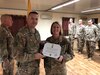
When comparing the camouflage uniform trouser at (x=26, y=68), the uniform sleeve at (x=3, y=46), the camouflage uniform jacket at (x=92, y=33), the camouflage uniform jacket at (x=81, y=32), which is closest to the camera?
the camouflage uniform trouser at (x=26, y=68)

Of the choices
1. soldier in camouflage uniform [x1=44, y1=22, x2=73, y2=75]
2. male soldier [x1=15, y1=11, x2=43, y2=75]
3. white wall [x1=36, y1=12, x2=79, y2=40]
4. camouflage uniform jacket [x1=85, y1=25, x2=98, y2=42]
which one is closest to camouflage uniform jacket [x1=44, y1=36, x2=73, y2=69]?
soldier in camouflage uniform [x1=44, y1=22, x2=73, y2=75]

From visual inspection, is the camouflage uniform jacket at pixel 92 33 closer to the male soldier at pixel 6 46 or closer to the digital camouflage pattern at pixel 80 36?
the digital camouflage pattern at pixel 80 36

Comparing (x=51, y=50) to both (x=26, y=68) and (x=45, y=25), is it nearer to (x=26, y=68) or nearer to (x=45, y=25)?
(x=26, y=68)

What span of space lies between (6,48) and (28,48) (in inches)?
45.5

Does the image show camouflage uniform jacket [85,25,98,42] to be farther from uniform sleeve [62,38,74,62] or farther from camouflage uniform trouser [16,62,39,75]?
camouflage uniform trouser [16,62,39,75]

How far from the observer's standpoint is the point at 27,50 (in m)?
1.93

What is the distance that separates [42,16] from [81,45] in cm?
396

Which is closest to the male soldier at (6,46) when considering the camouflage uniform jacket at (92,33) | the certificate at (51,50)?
the certificate at (51,50)

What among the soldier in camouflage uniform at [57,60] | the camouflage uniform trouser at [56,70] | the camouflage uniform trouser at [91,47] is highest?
the soldier in camouflage uniform at [57,60]

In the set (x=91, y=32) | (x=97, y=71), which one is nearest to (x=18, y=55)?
(x=97, y=71)

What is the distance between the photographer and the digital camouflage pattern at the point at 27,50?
187 centimetres

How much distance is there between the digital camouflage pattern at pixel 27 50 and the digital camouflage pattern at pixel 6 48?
1.00 metres

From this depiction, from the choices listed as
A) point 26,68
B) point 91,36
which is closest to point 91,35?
point 91,36

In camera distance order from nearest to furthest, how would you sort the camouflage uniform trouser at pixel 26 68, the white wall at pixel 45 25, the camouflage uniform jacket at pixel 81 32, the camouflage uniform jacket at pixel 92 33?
the camouflage uniform trouser at pixel 26 68, the camouflage uniform jacket at pixel 92 33, the camouflage uniform jacket at pixel 81 32, the white wall at pixel 45 25
